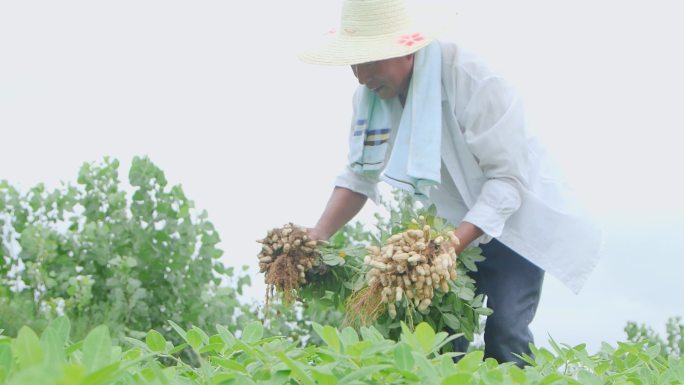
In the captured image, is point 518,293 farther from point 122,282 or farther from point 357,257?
point 122,282

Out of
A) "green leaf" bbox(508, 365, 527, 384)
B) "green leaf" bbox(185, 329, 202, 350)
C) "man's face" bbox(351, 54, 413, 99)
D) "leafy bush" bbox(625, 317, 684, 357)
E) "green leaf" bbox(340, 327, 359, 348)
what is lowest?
"leafy bush" bbox(625, 317, 684, 357)

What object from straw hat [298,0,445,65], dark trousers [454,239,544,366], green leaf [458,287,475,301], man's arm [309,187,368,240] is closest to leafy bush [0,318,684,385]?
green leaf [458,287,475,301]

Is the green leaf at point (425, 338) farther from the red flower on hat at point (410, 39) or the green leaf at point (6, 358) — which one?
the red flower on hat at point (410, 39)

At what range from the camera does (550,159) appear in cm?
415

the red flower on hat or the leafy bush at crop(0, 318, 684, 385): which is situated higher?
the red flower on hat

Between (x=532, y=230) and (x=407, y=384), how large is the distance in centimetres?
233

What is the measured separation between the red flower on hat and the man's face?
70mm

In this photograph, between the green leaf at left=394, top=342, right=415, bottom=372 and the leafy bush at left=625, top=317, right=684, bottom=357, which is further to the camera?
the leafy bush at left=625, top=317, right=684, bottom=357

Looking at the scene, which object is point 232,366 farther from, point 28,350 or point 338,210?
point 338,210

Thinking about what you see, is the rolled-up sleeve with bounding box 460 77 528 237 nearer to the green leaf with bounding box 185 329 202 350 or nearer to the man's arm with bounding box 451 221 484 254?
the man's arm with bounding box 451 221 484 254

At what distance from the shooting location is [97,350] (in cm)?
145

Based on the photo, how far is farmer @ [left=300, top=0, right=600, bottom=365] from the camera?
3.77 m

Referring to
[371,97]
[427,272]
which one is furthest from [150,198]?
[427,272]

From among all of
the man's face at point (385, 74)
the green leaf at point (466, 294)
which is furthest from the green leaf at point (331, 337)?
the man's face at point (385, 74)
